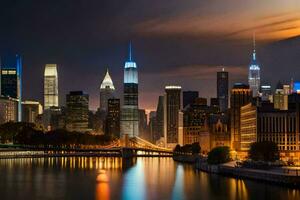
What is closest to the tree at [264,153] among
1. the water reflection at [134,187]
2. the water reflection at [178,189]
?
the water reflection at [178,189]

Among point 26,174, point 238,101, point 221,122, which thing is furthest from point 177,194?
point 221,122

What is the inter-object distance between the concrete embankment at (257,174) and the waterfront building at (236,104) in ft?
174

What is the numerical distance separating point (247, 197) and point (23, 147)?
13358 cm

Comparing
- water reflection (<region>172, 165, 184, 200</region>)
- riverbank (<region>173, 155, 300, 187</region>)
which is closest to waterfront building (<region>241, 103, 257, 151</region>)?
riverbank (<region>173, 155, 300, 187</region>)

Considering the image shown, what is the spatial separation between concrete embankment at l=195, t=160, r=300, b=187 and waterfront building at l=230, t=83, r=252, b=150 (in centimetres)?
5293

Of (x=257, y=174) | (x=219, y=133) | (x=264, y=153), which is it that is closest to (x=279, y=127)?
(x=264, y=153)

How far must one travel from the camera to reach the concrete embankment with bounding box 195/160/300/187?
255 feet

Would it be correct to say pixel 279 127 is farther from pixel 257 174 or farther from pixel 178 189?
pixel 178 189

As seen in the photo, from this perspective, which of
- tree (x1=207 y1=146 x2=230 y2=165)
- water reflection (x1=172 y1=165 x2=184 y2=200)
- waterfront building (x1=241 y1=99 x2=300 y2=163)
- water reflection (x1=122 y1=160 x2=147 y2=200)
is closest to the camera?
water reflection (x1=172 y1=165 x2=184 y2=200)

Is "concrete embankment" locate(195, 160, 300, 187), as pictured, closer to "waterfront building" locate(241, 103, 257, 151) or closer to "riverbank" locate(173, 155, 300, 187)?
"riverbank" locate(173, 155, 300, 187)

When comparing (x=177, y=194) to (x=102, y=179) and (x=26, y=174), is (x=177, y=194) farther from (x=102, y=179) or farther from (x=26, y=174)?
(x=26, y=174)

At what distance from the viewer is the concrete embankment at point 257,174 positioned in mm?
77688

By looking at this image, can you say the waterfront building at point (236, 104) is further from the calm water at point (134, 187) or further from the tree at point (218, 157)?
the calm water at point (134, 187)

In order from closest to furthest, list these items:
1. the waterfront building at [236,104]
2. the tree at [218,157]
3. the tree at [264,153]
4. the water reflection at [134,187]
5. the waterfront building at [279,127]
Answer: the water reflection at [134,187]
the tree at [264,153]
the tree at [218,157]
the waterfront building at [279,127]
the waterfront building at [236,104]
